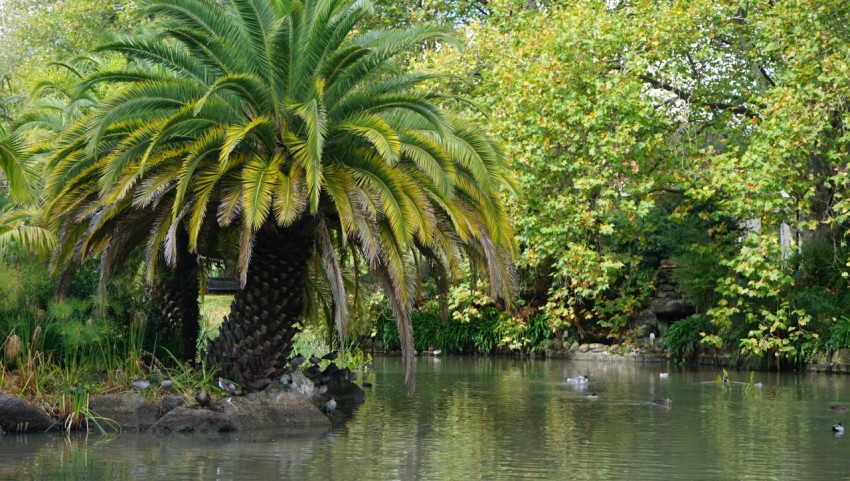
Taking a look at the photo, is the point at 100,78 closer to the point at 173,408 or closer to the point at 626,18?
the point at 173,408

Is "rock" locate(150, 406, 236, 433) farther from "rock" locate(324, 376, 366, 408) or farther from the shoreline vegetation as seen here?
"rock" locate(324, 376, 366, 408)

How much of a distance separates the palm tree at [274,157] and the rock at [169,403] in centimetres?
100

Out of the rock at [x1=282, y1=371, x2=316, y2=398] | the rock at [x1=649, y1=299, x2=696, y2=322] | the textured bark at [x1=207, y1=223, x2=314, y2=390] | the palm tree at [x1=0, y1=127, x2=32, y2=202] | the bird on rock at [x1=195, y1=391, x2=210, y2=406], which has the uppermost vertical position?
the palm tree at [x1=0, y1=127, x2=32, y2=202]

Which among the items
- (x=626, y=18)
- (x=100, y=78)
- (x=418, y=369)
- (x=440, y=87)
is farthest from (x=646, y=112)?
(x=100, y=78)

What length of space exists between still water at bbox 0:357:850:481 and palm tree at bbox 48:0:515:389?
172 centimetres

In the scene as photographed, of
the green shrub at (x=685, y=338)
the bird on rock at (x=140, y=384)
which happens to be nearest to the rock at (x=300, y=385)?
the bird on rock at (x=140, y=384)

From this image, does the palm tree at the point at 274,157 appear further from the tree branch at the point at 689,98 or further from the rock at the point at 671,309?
the rock at the point at 671,309

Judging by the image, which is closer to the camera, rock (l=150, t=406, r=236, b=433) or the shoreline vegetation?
rock (l=150, t=406, r=236, b=433)

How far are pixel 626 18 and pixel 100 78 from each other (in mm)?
14580

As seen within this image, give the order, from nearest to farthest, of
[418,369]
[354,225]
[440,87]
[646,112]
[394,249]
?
1. [354,225]
2. [394,249]
3. [646,112]
4. [418,369]
5. [440,87]

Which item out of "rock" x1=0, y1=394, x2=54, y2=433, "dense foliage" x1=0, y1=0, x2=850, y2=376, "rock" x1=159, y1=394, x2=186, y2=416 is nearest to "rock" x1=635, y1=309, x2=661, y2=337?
"dense foliage" x1=0, y1=0, x2=850, y2=376

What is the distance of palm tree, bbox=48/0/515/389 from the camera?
13.7m

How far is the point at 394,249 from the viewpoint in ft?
47.8

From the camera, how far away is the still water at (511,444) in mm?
10617
